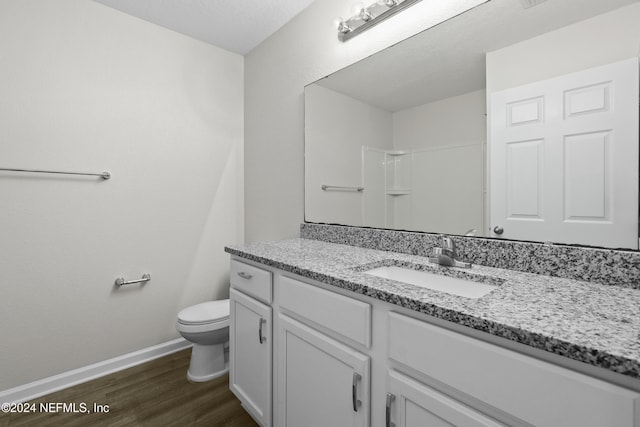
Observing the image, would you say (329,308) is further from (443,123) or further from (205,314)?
(205,314)

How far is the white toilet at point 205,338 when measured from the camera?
1.76 m

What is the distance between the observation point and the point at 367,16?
1498mm

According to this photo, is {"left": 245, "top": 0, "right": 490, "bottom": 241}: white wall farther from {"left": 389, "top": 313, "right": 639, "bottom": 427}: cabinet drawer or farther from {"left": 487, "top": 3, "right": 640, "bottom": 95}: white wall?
{"left": 389, "top": 313, "right": 639, "bottom": 427}: cabinet drawer

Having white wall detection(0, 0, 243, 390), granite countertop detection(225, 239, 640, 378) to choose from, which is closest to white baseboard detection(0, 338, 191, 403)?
white wall detection(0, 0, 243, 390)

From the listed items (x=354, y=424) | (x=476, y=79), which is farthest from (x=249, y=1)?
(x=354, y=424)

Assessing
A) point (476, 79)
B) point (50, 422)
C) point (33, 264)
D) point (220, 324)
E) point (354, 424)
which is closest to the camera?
point (354, 424)

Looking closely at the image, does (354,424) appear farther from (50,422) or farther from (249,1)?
(249,1)

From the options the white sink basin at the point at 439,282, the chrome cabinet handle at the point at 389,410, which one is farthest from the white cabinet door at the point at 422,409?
the white sink basin at the point at 439,282

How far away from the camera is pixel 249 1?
1.83 m

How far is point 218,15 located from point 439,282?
205cm

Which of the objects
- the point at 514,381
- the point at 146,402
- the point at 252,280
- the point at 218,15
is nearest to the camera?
the point at 514,381

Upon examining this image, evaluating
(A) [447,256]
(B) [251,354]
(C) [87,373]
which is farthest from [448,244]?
(C) [87,373]

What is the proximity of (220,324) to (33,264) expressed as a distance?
107 cm

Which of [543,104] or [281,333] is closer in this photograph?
[543,104]
